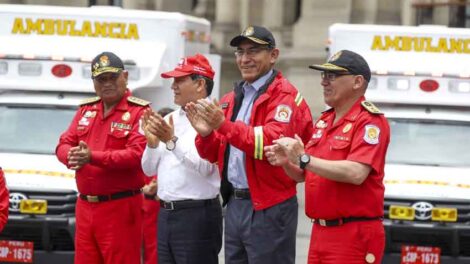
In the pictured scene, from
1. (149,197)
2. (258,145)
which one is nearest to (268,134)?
(258,145)

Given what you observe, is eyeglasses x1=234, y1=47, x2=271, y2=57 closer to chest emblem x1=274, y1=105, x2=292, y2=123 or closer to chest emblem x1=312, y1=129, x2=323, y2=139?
chest emblem x1=274, y1=105, x2=292, y2=123

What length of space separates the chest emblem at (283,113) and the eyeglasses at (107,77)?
168 cm

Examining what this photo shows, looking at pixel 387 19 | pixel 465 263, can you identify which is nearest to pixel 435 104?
pixel 465 263

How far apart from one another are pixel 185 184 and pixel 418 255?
2936mm

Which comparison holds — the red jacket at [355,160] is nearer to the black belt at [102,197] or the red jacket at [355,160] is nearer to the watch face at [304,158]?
the watch face at [304,158]

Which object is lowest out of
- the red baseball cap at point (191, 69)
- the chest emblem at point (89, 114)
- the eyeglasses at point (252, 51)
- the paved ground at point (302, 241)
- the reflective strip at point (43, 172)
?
the paved ground at point (302, 241)

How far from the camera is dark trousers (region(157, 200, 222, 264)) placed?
25.5 ft

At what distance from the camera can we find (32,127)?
11.1 metres

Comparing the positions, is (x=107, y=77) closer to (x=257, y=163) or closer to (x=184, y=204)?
(x=184, y=204)

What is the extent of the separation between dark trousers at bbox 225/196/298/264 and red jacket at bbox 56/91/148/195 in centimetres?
117

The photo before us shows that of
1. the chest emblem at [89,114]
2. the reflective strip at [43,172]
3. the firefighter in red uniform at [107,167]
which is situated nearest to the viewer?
the firefighter in red uniform at [107,167]

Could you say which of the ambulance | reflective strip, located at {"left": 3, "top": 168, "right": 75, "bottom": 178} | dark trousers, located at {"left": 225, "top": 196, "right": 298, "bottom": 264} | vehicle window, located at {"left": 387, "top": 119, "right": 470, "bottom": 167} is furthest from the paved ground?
dark trousers, located at {"left": 225, "top": 196, "right": 298, "bottom": 264}

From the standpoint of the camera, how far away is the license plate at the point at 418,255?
9.95 meters

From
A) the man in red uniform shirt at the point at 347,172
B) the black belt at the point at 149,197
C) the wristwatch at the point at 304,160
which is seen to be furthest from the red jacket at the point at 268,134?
the black belt at the point at 149,197
